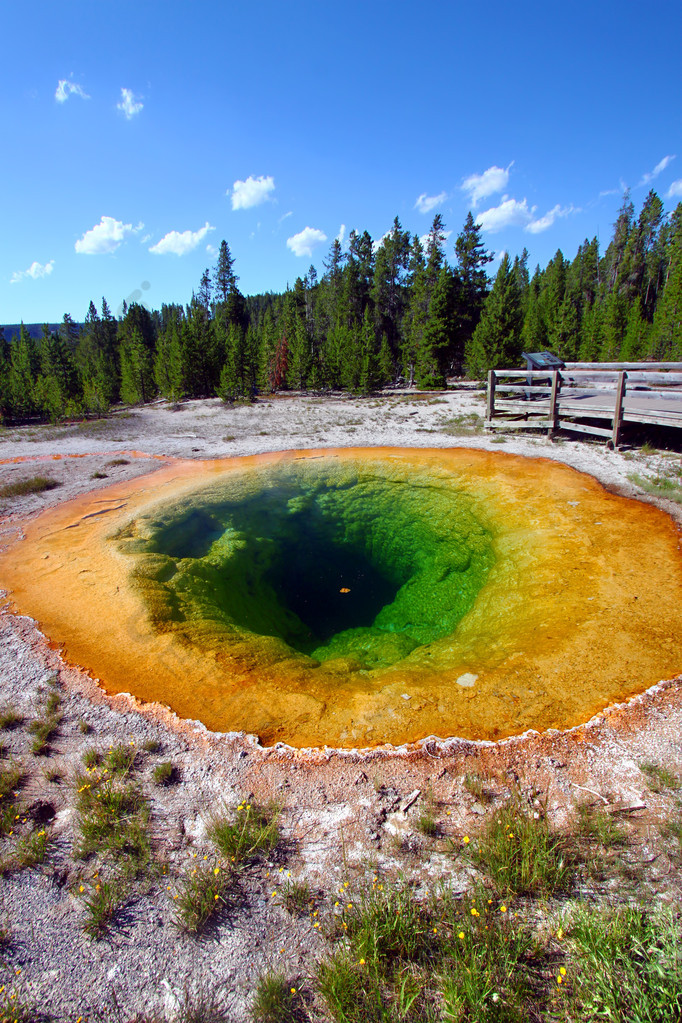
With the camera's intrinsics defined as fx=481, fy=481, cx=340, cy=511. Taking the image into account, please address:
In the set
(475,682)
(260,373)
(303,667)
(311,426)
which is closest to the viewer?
(475,682)

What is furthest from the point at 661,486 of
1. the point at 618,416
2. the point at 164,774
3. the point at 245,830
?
the point at 164,774

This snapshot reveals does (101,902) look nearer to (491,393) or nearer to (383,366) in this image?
(491,393)

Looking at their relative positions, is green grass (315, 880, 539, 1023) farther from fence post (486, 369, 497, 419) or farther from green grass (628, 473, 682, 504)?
fence post (486, 369, 497, 419)

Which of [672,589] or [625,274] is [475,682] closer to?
[672,589]

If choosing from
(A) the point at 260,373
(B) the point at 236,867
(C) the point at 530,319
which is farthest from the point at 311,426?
(C) the point at 530,319

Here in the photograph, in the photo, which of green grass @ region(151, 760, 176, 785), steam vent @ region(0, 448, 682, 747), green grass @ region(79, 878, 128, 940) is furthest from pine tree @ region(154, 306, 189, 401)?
green grass @ region(79, 878, 128, 940)

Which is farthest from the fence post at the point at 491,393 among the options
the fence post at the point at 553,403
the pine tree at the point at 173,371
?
the pine tree at the point at 173,371

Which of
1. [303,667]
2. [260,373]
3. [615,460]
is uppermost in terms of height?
[260,373]

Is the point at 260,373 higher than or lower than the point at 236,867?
higher
